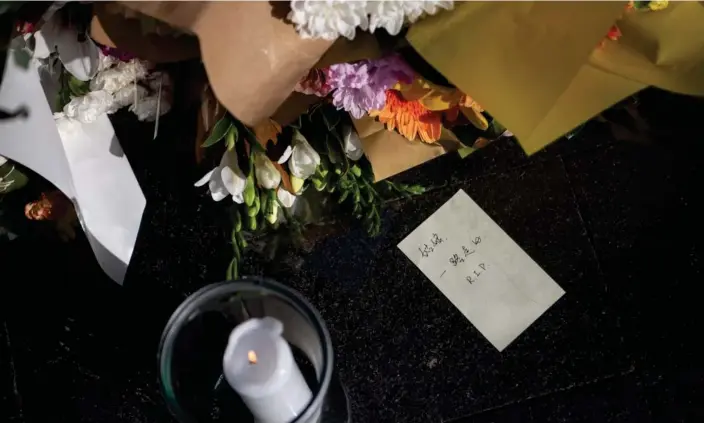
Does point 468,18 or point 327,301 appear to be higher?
point 468,18

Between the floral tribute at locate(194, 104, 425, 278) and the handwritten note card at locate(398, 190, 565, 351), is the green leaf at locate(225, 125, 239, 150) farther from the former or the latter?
the handwritten note card at locate(398, 190, 565, 351)

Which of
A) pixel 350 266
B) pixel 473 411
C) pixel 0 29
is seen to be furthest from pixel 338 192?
pixel 0 29

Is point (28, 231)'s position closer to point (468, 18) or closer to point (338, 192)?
point (338, 192)

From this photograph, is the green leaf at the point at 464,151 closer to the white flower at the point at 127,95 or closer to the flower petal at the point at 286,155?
the flower petal at the point at 286,155

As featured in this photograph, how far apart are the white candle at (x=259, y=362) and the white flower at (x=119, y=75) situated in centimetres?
27

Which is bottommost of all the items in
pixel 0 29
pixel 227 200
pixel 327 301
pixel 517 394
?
pixel 517 394

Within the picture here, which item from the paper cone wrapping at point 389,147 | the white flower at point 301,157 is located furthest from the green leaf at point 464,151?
the white flower at point 301,157

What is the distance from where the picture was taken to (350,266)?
2.89 ft

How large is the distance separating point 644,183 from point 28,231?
0.71 metres

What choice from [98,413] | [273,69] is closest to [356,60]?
[273,69]

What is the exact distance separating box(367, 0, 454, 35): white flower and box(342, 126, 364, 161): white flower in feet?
0.78

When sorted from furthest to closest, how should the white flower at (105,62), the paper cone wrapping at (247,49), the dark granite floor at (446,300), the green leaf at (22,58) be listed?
the dark granite floor at (446,300), the white flower at (105,62), the green leaf at (22,58), the paper cone wrapping at (247,49)

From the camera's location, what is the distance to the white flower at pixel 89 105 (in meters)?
0.77

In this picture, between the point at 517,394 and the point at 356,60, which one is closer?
the point at 356,60
